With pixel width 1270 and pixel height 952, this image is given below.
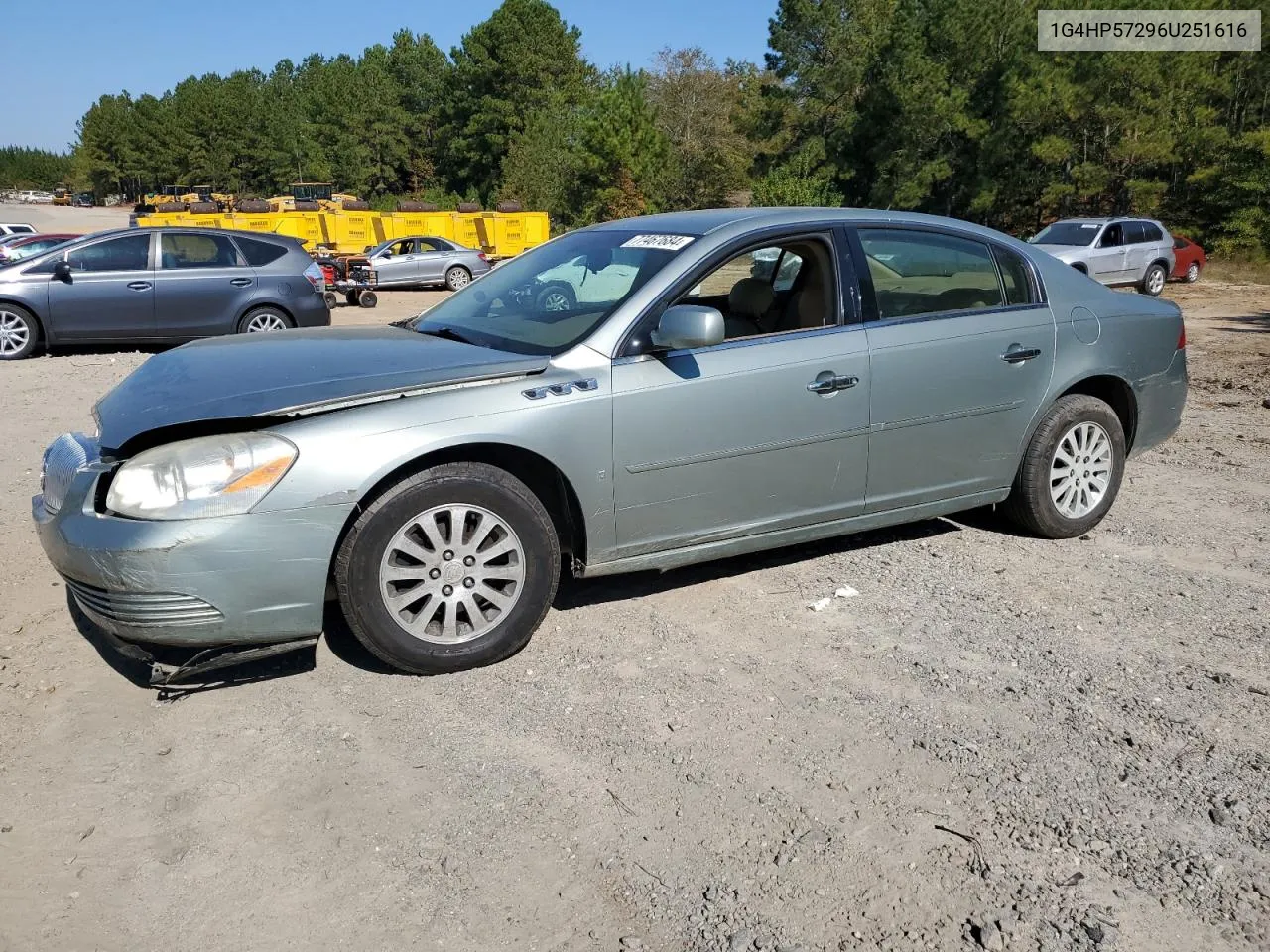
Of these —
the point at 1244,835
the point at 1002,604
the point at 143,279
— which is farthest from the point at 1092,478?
the point at 143,279

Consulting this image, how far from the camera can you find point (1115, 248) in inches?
853

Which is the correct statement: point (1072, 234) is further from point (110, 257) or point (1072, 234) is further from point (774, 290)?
point (774, 290)

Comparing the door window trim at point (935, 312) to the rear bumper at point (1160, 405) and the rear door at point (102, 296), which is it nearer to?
the rear bumper at point (1160, 405)

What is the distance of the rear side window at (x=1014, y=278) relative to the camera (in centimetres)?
524

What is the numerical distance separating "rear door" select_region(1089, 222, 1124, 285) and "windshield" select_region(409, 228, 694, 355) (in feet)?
61.6

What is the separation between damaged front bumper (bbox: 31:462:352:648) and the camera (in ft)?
11.3

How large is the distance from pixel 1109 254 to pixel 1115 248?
0.24 metres

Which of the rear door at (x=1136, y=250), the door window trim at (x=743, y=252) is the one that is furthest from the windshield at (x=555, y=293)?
the rear door at (x=1136, y=250)

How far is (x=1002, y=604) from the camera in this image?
470cm

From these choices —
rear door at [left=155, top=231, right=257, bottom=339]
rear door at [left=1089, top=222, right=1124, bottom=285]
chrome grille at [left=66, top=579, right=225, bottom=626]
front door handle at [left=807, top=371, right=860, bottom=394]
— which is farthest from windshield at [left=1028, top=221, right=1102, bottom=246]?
chrome grille at [left=66, top=579, right=225, bottom=626]

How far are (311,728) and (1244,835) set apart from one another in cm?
279

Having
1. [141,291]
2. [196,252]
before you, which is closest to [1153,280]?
[196,252]

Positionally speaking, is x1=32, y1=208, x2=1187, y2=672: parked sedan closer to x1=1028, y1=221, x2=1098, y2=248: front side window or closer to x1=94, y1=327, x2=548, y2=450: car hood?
x1=94, y1=327, x2=548, y2=450: car hood

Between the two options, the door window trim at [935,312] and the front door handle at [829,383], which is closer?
the front door handle at [829,383]
